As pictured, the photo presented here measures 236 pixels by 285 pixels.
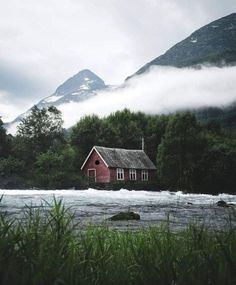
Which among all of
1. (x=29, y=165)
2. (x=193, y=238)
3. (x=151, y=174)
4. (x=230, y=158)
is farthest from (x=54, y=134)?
(x=193, y=238)

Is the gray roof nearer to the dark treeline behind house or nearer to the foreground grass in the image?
the dark treeline behind house

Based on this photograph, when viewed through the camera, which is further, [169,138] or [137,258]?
[169,138]

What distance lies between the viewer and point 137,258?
484 cm

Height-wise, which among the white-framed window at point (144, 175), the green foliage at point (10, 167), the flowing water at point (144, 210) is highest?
the green foliage at point (10, 167)

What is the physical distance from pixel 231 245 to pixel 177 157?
5453 centimetres

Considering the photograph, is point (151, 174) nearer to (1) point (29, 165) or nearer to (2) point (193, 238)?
(1) point (29, 165)

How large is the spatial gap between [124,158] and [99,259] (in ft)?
207

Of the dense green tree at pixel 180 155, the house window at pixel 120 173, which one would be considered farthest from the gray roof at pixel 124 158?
the dense green tree at pixel 180 155

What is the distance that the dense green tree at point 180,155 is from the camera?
58.9 metres

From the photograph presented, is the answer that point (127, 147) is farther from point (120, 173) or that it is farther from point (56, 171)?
point (56, 171)

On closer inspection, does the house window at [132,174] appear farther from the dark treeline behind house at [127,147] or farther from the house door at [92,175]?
the house door at [92,175]

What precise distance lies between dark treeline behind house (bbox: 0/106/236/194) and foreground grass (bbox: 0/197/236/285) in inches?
1824

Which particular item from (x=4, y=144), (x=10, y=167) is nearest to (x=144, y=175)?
(x=10, y=167)

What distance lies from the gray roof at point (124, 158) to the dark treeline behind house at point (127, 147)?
208 cm
